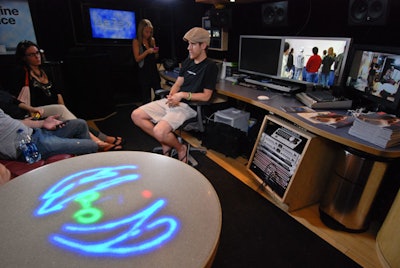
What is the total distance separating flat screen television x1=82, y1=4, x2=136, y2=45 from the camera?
3764 millimetres

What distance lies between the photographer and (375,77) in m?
1.71

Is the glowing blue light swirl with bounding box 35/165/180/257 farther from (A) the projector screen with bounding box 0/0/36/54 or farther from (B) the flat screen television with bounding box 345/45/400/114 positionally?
(A) the projector screen with bounding box 0/0/36/54

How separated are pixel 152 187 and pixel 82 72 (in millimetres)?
3085

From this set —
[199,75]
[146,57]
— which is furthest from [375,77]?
[146,57]

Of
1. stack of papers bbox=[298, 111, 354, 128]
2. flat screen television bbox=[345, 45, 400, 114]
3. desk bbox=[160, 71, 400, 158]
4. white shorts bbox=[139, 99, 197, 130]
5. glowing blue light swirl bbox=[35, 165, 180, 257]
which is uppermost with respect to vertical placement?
flat screen television bbox=[345, 45, 400, 114]

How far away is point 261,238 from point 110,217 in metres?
1.11

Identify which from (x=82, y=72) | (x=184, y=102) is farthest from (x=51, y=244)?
(x=82, y=72)

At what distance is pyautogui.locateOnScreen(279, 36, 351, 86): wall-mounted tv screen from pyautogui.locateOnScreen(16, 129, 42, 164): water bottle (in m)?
2.30

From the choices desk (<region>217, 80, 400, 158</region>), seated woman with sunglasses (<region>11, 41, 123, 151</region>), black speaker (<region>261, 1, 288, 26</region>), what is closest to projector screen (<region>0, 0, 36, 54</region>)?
seated woman with sunglasses (<region>11, 41, 123, 151</region>)

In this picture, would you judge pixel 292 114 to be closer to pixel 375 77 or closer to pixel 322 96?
pixel 322 96

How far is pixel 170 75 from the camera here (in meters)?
3.27

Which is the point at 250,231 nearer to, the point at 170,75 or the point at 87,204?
the point at 87,204

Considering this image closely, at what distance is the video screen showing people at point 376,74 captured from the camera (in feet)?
Answer: 5.13

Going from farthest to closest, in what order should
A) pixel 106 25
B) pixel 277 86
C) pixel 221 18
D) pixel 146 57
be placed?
pixel 106 25, pixel 146 57, pixel 221 18, pixel 277 86
